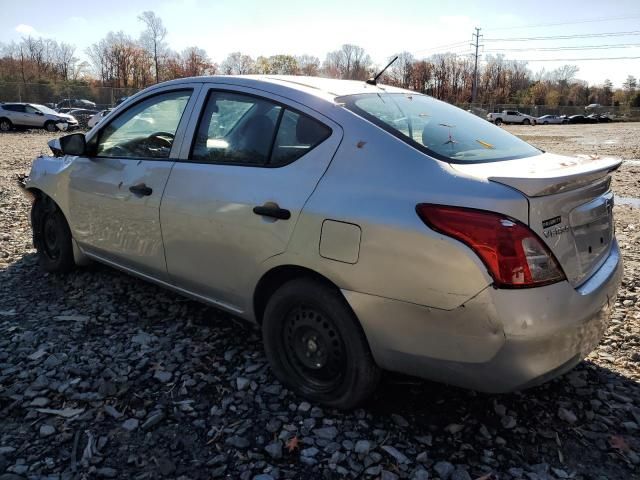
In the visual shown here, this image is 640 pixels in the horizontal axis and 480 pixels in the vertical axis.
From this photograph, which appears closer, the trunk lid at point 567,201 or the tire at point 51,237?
the trunk lid at point 567,201

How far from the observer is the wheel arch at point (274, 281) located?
8.54 ft

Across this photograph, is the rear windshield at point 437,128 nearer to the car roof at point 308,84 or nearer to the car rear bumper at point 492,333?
the car roof at point 308,84

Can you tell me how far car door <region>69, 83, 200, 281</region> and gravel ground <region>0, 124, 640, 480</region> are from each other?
1.89 feet

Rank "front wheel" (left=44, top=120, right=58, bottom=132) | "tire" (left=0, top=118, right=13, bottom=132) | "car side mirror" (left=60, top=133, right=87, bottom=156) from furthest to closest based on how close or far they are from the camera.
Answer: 1. "front wheel" (left=44, top=120, right=58, bottom=132)
2. "tire" (left=0, top=118, right=13, bottom=132)
3. "car side mirror" (left=60, top=133, right=87, bottom=156)

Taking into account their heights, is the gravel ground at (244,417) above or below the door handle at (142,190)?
below

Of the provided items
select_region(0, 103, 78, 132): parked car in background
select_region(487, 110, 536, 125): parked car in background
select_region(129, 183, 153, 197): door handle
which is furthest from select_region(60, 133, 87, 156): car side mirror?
select_region(487, 110, 536, 125): parked car in background

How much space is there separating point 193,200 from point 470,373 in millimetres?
1831

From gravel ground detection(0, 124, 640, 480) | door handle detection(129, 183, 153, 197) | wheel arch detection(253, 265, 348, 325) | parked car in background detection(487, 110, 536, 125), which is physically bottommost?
gravel ground detection(0, 124, 640, 480)

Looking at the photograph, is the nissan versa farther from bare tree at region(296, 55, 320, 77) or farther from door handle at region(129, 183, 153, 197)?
bare tree at region(296, 55, 320, 77)

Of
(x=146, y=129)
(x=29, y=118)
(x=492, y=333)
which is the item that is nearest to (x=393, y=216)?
(x=492, y=333)

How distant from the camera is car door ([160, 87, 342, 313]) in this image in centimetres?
266

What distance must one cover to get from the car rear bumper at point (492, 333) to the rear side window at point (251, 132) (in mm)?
868

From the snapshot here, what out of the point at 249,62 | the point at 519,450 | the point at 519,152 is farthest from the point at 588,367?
the point at 249,62

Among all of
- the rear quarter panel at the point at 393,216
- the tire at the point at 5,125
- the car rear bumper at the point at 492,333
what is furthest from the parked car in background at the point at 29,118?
the car rear bumper at the point at 492,333
